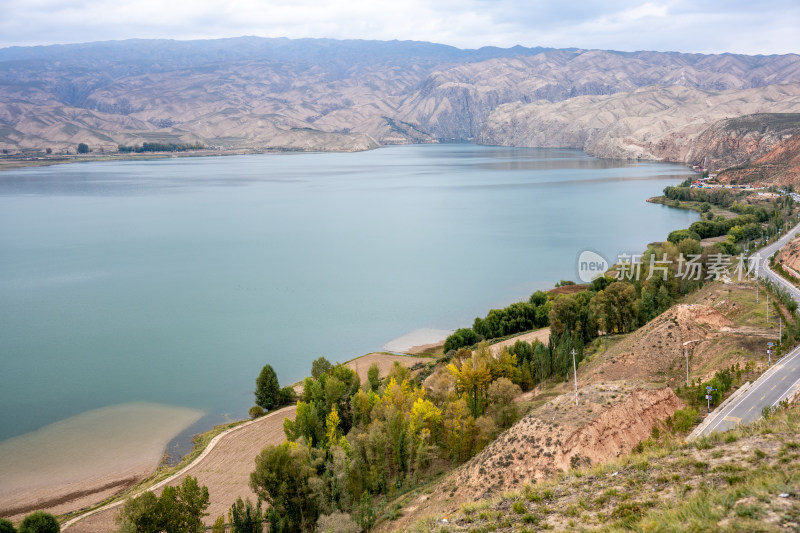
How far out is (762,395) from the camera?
1906cm

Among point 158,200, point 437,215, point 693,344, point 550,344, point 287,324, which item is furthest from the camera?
point 158,200

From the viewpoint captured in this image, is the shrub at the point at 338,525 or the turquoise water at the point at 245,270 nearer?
the shrub at the point at 338,525

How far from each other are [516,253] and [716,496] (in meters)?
49.6

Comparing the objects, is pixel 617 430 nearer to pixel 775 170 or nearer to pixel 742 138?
pixel 775 170

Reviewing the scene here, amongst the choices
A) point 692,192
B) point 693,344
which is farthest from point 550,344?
point 692,192

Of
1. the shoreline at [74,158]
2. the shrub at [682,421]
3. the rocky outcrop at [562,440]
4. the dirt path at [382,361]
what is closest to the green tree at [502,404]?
the rocky outcrop at [562,440]

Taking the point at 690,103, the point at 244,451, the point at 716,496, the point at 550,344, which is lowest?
the point at 244,451

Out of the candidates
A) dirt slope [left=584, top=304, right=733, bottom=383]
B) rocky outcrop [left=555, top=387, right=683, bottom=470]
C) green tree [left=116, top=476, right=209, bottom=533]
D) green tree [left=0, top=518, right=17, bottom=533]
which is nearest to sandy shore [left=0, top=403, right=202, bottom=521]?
green tree [left=0, top=518, right=17, bottom=533]

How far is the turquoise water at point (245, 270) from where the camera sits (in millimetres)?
31766

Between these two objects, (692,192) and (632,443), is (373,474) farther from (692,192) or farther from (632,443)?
(692,192)

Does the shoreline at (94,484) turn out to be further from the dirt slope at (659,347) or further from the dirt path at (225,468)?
the dirt slope at (659,347)

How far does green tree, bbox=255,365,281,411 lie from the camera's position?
88.3 ft

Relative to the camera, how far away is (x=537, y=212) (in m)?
82.1

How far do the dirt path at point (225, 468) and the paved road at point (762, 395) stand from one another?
50.2 feet
